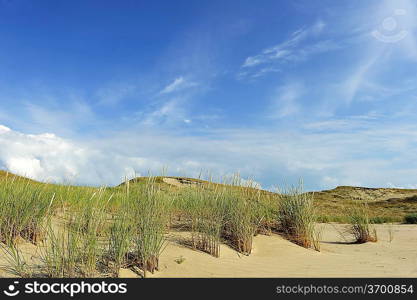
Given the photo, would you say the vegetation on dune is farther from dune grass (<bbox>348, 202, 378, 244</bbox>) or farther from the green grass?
the green grass

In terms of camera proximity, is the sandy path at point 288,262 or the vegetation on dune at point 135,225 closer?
the vegetation on dune at point 135,225

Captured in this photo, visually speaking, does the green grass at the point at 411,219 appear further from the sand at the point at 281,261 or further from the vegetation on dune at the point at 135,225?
the sand at the point at 281,261

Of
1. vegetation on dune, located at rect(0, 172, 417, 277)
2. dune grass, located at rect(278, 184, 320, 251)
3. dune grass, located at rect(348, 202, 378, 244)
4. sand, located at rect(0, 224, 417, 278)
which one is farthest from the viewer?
dune grass, located at rect(348, 202, 378, 244)

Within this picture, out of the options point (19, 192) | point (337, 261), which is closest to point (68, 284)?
point (19, 192)

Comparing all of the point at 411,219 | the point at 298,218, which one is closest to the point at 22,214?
the point at 298,218

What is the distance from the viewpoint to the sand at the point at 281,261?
5.04 m

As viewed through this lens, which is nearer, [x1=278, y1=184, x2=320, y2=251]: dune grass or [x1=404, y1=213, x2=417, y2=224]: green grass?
[x1=278, y1=184, x2=320, y2=251]: dune grass

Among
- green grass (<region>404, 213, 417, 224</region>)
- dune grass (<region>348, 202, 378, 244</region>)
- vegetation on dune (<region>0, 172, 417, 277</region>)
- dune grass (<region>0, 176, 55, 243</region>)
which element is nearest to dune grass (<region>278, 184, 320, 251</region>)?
vegetation on dune (<region>0, 172, 417, 277</region>)

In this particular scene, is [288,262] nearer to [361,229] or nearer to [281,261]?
[281,261]

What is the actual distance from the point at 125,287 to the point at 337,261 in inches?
143

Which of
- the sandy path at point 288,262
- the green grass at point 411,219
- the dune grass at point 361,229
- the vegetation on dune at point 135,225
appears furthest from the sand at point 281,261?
the green grass at point 411,219

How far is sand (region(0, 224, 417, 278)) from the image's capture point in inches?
199

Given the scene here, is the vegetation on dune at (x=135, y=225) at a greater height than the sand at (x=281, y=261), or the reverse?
the vegetation on dune at (x=135, y=225)

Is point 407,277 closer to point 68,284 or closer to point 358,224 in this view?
point 358,224
